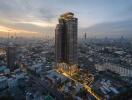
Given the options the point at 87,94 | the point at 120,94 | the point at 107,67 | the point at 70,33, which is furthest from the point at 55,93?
the point at 107,67

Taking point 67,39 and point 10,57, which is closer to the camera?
point 67,39

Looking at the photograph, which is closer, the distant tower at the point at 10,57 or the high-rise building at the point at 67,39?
the high-rise building at the point at 67,39

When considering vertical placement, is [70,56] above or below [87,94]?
above

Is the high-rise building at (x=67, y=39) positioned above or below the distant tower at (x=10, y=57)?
above

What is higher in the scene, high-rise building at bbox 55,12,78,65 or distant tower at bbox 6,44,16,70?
high-rise building at bbox 55,12,78,65

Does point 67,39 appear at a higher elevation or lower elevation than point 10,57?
higher

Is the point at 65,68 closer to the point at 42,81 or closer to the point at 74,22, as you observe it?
the point at 42,81

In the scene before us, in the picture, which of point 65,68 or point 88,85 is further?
point 65,68

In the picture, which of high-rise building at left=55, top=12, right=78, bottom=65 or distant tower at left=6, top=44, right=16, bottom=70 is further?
distant tower at left=6, top=44, right=16, bottom=70
